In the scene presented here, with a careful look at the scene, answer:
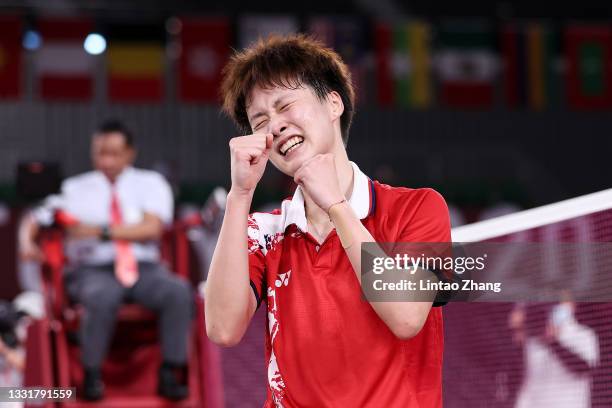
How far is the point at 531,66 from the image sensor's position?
37.7 feet

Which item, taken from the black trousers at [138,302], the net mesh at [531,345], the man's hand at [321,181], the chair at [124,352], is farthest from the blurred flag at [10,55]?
the man's hand at [321,181]

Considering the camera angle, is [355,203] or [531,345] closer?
[355,203]

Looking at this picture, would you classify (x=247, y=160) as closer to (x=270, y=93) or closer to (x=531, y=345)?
(x=270, y=93)

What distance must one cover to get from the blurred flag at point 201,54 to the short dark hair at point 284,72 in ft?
29.6

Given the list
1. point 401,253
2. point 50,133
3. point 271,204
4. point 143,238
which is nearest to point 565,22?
point 271,204

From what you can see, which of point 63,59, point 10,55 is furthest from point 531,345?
point 10,55

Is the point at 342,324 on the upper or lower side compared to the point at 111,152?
lower

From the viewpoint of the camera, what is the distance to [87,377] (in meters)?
4.86

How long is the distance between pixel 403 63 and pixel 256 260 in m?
9.47

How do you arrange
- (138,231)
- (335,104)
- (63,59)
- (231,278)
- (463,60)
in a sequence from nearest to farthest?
1. (231,278)
2. (335,104)
3. (138,231)
4. (63,59)
5. (463,60)

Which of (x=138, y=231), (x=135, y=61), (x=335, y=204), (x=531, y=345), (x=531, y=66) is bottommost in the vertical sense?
(x=531, y=345)

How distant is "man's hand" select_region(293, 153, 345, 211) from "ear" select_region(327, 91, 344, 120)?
0.87 ft

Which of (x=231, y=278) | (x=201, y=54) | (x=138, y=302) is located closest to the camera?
(x=231, y=278)

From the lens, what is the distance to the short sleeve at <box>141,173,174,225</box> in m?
5.46
